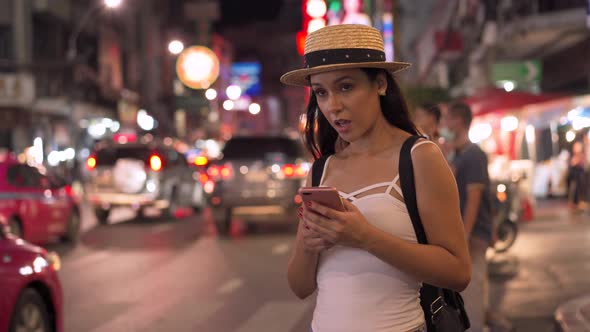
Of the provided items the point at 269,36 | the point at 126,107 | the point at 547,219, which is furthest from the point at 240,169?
the point at 269,36

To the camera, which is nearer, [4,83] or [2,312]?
[2,312]

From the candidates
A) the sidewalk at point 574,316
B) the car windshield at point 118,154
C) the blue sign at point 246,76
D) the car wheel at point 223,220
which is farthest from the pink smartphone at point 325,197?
the blue sign at point 246,76

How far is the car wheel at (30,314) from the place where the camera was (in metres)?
6.43

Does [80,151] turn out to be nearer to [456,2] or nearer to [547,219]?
[456,2]

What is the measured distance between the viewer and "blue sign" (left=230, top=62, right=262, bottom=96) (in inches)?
4628

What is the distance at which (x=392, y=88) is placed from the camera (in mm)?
3127

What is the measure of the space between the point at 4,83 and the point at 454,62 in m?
20.0

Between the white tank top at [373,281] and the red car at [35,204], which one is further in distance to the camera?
the red car at [35,204]

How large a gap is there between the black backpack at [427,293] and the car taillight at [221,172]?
1556 centimetres

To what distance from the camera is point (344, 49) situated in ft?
9.62

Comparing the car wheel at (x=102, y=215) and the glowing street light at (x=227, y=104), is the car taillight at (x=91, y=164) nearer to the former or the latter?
the car wheel at (x=102, y=215)

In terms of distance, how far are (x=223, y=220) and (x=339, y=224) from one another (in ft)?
55.4

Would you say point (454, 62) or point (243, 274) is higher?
point (454, 62)

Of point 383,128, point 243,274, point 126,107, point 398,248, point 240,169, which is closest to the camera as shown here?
A: point 398,248
